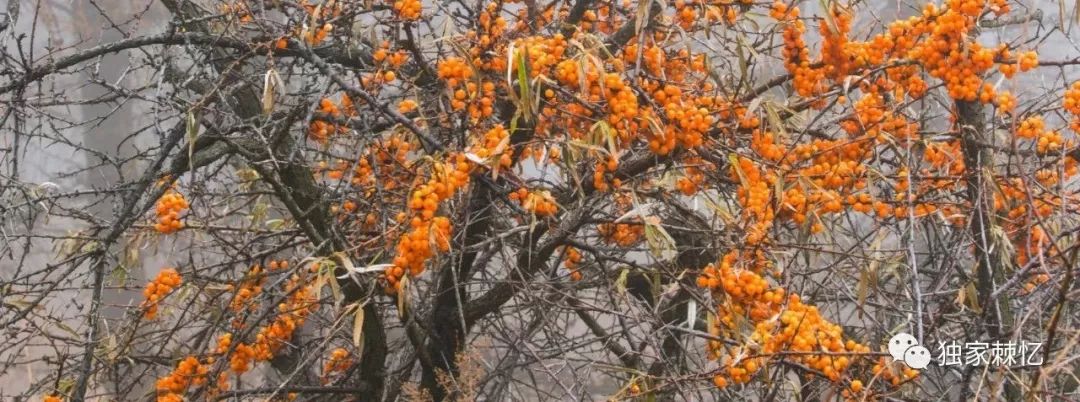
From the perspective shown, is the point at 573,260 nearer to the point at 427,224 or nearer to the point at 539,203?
the point at 539,203

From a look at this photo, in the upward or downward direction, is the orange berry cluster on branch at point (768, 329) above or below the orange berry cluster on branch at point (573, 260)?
below

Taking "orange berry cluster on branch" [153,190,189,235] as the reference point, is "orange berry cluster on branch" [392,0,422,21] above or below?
above

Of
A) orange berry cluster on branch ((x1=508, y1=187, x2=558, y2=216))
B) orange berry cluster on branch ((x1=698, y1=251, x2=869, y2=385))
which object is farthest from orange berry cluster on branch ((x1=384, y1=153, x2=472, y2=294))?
orange berry cluster on branch ((x1=698, y1=251, x2=869, y2=385))

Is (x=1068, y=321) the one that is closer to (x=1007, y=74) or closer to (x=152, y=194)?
(x=1007, y=74)

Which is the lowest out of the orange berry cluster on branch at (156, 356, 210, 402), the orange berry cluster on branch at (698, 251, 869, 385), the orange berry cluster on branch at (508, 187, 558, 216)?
the orange berry cluster on branch at (698, 251, 869, 385)

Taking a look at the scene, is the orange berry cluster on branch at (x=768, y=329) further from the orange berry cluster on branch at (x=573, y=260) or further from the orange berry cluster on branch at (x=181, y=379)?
the orange berry cluster on branch at (x=181, y=379)

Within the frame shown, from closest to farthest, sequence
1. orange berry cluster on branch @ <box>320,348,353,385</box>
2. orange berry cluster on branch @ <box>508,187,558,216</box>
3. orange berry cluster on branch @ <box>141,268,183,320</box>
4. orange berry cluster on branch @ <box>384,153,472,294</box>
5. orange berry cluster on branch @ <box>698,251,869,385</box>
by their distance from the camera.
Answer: orange berry cluster on branch @ <box>698,251,869,385</box> → orange berry cluster on branch @ <box>384,153,472,294</box> → orange berry cluster on branch @ <box>508,187,558,216</box> → orange berry cluster on branch @ <box>141,268,183,320</box> → orange berry cluster on branch @ <box>320,348,353,385</box>

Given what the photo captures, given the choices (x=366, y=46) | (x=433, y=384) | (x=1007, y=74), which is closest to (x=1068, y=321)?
(x=1007, y=74)

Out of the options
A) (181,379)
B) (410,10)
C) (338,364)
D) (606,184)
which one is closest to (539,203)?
(606,184)

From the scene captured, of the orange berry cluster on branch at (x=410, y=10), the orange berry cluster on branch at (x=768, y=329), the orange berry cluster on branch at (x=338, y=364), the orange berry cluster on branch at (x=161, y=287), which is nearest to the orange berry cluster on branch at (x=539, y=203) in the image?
the orange berry cluster on branch at (x=768, y=329)

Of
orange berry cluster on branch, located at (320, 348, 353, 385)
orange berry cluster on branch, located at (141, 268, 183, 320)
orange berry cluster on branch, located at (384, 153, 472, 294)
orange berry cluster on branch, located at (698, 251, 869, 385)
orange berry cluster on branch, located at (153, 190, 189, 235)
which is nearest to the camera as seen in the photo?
orange berry cluster on branch, located at (698, 251, 869, 385)

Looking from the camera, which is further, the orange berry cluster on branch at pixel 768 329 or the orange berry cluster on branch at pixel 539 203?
the orange berry cluster on branch at pixel 539 203

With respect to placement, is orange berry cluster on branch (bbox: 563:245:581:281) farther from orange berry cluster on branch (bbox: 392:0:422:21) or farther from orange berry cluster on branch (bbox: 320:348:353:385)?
orange berry cluster on branch (bbox: 392:0:422:21)

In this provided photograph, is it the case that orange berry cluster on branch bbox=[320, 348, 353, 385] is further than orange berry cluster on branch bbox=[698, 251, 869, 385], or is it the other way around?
orange berry cluster on branch bbox=[320, 348, 353, 385]
